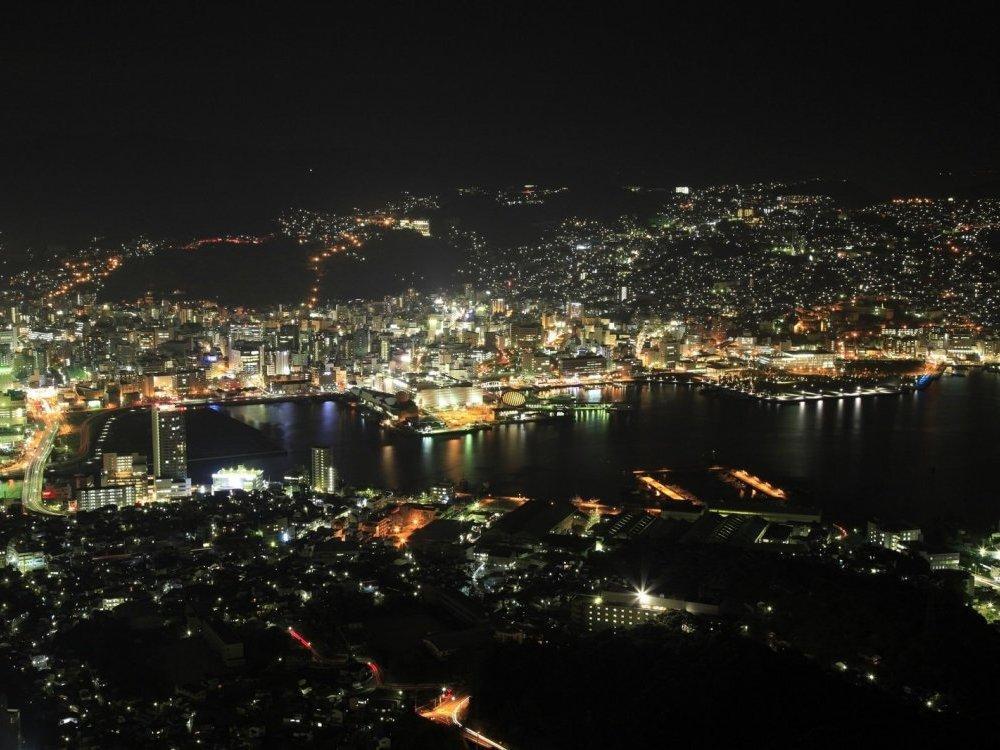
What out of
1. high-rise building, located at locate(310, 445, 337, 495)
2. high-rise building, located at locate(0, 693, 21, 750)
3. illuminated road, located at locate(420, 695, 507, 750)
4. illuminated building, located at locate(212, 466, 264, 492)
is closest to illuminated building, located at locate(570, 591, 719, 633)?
illuminated road, located at locate(420, 695, 507, 750)

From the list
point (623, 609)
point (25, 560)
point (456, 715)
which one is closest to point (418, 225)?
point (25, 560)

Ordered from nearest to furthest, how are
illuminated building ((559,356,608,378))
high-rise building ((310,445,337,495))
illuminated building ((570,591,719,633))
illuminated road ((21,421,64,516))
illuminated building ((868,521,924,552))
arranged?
illuminated building ((570,591,719,633)) → illuminated building ((868,521,924,552)) → illuminated road ((21,421,64,516)) → high-rise building ((310,445,337,495)) → illuminated building ((559,356,608,378))

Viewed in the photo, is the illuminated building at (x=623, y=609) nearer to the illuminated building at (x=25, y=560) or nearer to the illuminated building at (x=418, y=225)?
the illuminated building at (x=25, y=560)

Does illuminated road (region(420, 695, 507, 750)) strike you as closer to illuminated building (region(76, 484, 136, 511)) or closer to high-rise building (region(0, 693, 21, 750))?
high-rise building (region(0, 693, 21, 750))

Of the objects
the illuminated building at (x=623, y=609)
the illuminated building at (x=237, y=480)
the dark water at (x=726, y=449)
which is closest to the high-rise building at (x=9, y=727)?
the illuminated building at (x=623, y=609)

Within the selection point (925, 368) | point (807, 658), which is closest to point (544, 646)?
point (807, 658)

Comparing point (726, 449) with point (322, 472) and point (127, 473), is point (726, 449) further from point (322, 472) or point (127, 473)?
point (127, 473)
